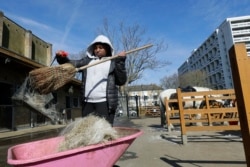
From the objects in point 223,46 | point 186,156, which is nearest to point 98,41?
point 186,156

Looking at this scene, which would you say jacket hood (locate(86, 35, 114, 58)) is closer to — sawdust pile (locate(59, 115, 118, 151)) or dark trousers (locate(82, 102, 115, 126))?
dark trousers (locate(82, 102, 115, 126))

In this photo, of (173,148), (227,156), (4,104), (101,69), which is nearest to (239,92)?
(101,69)

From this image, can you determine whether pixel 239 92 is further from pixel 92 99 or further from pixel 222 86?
Result: pixel 222 86

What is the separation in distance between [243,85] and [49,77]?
7.10 ft

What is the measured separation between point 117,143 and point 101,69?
4.30 ft

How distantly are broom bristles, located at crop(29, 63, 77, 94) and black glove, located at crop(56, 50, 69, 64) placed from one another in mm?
316

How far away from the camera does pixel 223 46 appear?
236ft

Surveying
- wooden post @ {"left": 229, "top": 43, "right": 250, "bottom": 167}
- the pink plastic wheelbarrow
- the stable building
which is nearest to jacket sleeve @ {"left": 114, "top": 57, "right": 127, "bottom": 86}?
the pink plastic wheelbarrow

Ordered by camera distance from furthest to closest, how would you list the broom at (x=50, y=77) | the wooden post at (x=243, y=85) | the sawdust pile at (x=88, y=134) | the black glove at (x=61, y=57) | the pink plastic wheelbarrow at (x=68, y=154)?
the black glove at (x=61, y=57), the broom at (x=50, y=77), the wooden post at (x=243, y=85), the sawdust pile at (x=88, y=134), the pink plastic wheelbarrow at (x=68, y=154)

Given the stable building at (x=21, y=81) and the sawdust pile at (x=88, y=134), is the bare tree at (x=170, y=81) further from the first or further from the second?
the sawdust pile at (x=88, y=134)

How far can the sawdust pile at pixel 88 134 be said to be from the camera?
7.07 feet

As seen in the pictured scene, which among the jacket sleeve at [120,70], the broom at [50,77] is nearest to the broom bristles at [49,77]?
the broom at [50,77]

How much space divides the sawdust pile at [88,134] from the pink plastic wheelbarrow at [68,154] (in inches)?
3.0

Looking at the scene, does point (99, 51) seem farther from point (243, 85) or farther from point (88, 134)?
point (243, 85)
